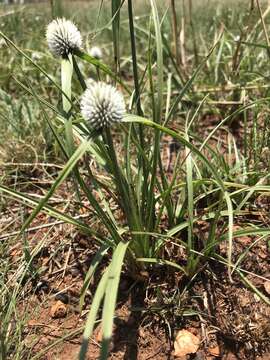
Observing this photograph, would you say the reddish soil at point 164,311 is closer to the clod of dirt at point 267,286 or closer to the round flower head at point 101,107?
the clod of dirt at point 267,286

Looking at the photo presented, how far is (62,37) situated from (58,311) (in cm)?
81

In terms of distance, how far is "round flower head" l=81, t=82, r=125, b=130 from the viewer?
0.87 m

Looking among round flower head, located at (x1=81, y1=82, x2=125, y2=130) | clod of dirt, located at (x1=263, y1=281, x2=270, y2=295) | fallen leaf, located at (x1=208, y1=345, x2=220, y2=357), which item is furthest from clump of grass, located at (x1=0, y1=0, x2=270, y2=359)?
fallen leaf, located at (x1=208, y1=345, x2=220, y2=357)

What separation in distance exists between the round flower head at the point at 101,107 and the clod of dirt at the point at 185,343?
679 millimetres

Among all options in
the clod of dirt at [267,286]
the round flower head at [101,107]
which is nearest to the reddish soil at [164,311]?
the clod of dirt at [267,286]

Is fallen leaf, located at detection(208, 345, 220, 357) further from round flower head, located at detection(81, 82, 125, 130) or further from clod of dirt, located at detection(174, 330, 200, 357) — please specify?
round flower head, located at detection(81, 82, 125, 130)

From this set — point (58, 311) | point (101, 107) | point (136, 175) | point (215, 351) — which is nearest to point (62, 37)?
point (101, 107)

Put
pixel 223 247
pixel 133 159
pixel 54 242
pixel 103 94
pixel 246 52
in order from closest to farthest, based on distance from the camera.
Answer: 1. pixel 103 94
2. pixel 223 247
3. pixel 54 242
4. pixel 133 159
5. pixel 246 52

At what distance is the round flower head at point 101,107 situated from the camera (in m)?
0.87

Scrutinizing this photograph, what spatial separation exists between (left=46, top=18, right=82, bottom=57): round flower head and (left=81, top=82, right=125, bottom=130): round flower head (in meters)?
0.19

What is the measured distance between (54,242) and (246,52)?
157cm

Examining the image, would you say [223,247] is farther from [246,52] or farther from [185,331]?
[246,52]

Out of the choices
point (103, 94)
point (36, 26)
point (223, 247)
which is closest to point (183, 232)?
point (223, 247)

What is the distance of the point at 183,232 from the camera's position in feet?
4.73
